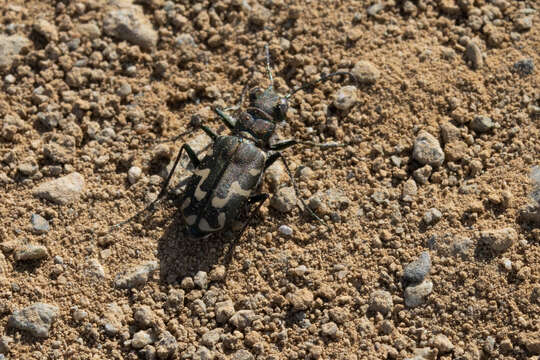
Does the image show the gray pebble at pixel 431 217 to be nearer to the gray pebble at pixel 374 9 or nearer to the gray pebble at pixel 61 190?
the gray pebble at pixel 374 9

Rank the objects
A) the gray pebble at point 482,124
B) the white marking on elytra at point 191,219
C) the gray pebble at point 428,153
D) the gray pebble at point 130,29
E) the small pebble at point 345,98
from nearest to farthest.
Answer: the white marking on elytra at point 191,219
the gray pebble at point 428,153
the gray pebble at point 482,124
the small pebble at point 345,98
the gray pebble at point 130,29

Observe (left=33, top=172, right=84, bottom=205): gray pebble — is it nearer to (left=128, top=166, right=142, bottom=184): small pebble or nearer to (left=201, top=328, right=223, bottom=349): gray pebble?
(left=128, top=166, right=142, bottom=184): small pebble

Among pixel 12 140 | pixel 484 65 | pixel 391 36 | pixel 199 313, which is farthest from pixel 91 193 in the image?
pixel 484 65

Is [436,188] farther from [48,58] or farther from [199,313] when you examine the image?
[48,58]

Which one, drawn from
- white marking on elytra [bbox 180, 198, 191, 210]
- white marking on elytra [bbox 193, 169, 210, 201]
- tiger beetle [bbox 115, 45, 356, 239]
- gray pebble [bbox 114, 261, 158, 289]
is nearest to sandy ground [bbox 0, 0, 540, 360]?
gray pebble [bbox 114, 261, 158, 289]

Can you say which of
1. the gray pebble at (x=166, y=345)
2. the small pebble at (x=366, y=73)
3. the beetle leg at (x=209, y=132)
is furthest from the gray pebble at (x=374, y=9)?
the gray pebble at (x=166, y=345)
